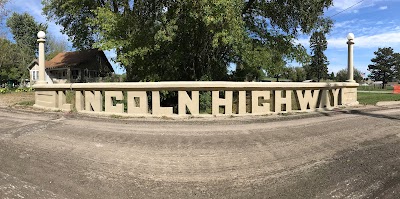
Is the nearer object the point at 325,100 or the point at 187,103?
the point at 187,103

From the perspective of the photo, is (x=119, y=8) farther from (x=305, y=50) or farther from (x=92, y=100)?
(x=305, y=50)

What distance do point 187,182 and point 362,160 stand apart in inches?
108

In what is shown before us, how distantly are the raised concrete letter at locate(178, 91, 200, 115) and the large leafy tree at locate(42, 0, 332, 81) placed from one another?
3.11 m

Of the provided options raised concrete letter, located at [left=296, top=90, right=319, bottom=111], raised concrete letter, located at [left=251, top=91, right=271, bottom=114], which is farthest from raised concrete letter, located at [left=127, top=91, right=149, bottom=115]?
raised concrete letter, located at [left=296, top=90, right=319, bottom=111]

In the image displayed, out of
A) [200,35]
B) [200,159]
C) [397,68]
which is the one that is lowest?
[200,159]

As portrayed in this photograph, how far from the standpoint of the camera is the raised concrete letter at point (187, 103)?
8.12 m

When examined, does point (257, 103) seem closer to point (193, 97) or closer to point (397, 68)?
point (193, 97)

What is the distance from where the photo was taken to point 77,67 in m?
39.2

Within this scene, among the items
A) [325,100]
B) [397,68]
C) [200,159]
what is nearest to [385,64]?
[397,68]

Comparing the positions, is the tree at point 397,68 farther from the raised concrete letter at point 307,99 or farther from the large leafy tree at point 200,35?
the raised concrete letter at point 307,99

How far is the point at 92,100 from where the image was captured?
9117 mm

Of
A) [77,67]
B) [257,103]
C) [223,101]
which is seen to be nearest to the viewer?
[223,101]

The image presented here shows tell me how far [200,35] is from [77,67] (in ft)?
104

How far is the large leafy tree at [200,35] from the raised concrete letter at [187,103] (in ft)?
10.2
